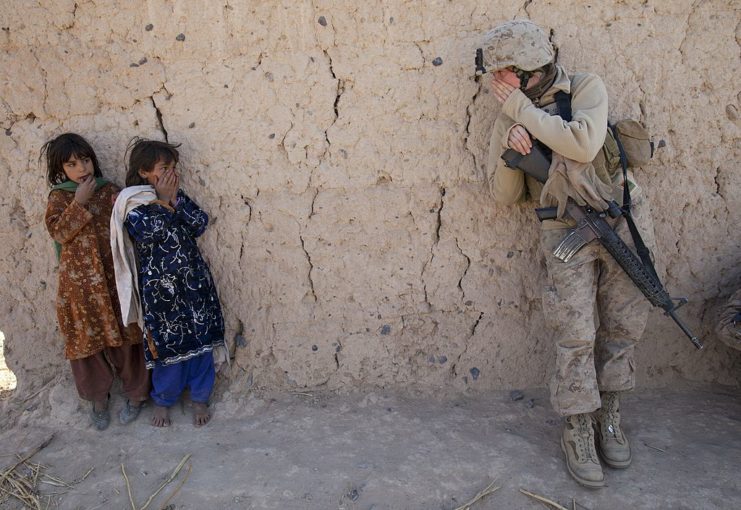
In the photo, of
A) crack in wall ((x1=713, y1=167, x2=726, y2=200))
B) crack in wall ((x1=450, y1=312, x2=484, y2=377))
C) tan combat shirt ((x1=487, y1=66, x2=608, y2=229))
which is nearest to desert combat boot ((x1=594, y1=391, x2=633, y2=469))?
crack in wall ((x1=450, y1=312, x2=484, y2=377))

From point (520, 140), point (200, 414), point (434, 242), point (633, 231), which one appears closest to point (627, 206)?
point (633, 231)

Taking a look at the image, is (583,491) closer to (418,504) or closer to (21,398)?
(418,504)

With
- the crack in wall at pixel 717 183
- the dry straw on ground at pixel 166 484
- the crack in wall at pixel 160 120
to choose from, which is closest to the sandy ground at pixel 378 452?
the dry straw on ground at pixel 166 484

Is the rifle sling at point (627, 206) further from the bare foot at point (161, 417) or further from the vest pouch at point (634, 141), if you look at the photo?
the bare foot at point (161, 417)

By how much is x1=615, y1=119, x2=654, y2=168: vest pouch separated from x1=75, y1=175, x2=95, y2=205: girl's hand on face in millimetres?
2162

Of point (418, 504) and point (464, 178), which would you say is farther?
point (464, 178)

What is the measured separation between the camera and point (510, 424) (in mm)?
2467

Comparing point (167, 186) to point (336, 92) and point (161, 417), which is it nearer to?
point (336, 92)

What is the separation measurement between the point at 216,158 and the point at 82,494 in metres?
1.47

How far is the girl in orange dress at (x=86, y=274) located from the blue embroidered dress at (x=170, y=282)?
0.19 meters

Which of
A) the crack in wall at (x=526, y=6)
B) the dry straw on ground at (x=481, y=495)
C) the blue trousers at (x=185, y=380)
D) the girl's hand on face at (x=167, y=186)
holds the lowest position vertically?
the dry straw on ground at (x=481, y=495)

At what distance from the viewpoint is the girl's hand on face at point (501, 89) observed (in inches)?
83.0

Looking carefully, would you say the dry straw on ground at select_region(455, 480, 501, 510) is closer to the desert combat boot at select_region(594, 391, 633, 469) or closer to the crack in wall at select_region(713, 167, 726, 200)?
the desert combat boot at select_region(594, 391, 633, 469)

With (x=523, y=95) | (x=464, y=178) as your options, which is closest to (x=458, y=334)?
(x=464, y=178)
